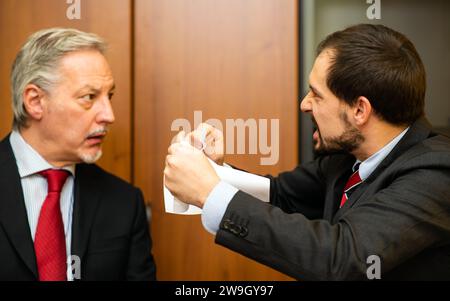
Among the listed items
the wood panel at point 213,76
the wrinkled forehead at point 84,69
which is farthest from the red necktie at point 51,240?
the wood panel at point 213,76

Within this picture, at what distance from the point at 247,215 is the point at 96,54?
2.71 ft

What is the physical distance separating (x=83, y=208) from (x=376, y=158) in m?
0.87

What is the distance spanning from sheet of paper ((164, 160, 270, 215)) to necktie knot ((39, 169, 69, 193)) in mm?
392

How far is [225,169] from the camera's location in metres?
1.33

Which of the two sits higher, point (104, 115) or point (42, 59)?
point (42, 59)

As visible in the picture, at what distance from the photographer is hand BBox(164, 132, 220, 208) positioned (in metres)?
1.03

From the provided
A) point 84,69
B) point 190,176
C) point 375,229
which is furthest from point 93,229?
point 375,229

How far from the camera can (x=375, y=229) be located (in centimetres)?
99

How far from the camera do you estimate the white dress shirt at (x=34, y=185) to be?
148 cm

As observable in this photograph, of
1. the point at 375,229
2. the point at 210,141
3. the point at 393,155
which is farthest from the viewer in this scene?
the point at 210,141

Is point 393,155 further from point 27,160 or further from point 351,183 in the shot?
point 27,160

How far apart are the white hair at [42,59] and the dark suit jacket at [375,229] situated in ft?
2.62

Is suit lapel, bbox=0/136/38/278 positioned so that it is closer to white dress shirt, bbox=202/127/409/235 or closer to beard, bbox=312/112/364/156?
white dress shirt, bbox=202/127/409/235

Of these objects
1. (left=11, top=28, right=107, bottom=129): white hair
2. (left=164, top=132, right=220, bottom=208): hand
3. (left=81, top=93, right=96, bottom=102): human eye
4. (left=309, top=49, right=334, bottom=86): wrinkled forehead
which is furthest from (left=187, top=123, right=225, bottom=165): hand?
(left=11, top=28, right=107, bottom=129): white hair
